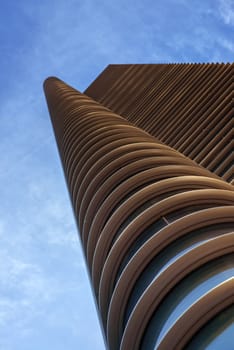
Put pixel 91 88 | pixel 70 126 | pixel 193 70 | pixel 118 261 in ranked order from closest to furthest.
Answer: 1. pixel 118 261
2. pixel 70 126
3. pixel 193 70
4. pixel 91 88

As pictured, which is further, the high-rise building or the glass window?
the glass window

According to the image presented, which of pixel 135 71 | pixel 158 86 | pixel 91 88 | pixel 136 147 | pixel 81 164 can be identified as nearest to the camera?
pixel 136 147

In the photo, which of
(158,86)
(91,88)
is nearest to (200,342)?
(158,86)

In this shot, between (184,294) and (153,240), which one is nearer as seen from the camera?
(184,294)

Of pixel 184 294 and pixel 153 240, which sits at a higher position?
pixel 153 240

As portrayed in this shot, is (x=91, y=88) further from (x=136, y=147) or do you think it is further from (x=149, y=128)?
(x=136, y=147)

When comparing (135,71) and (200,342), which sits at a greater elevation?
(135,71)

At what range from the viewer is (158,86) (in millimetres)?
63344

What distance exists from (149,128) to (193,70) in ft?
28.7

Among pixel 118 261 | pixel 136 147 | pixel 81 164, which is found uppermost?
pixel 81 164

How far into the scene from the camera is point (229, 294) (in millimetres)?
11227

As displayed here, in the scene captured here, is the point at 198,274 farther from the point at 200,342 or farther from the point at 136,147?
the point at 136,147

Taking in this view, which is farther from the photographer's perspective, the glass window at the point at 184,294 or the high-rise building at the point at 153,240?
the glass window at the point at 184,294

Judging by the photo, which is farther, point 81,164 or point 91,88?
point 91,88
